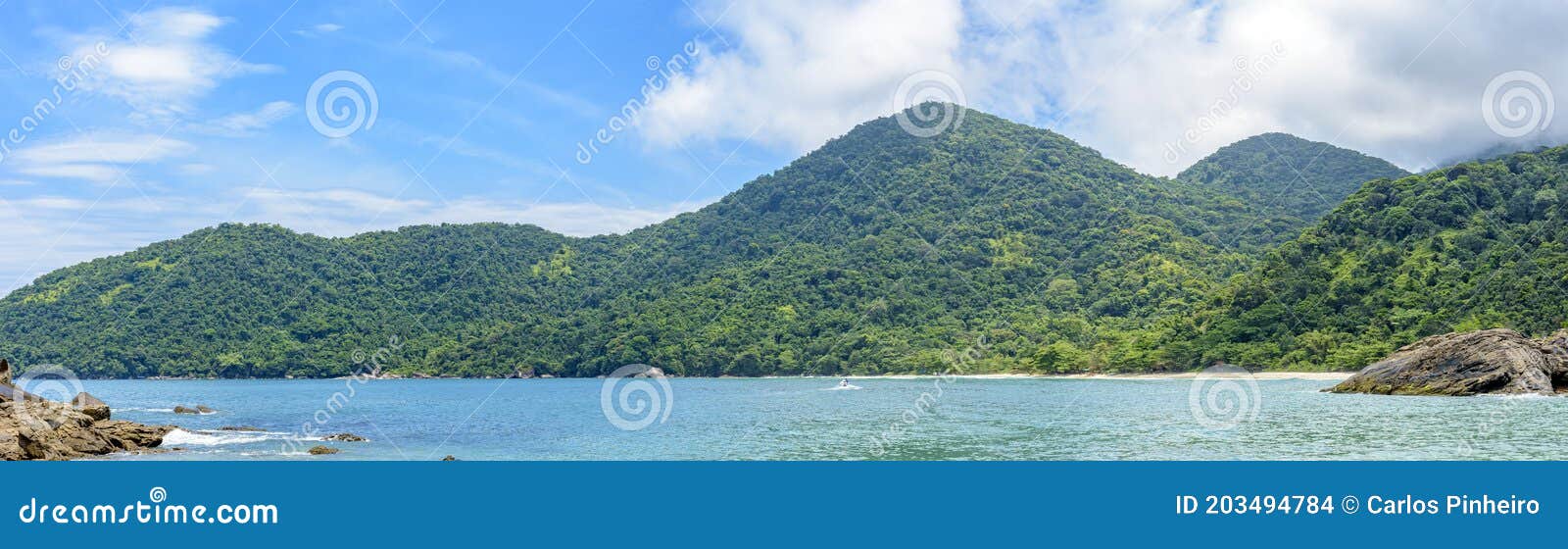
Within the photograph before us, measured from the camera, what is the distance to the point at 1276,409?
139 feet

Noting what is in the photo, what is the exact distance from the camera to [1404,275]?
7462 cm

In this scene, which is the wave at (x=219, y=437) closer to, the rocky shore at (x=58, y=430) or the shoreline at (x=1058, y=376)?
the rocky shore at (x=58, y=430)

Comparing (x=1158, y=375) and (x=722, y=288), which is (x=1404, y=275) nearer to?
(x=1158, y=375)

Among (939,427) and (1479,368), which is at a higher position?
(1479,368)

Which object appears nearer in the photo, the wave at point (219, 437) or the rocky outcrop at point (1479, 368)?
the wave at point (219, 437)

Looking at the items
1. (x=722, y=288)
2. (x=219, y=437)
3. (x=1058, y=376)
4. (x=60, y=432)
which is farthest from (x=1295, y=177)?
(x=60, y=432)

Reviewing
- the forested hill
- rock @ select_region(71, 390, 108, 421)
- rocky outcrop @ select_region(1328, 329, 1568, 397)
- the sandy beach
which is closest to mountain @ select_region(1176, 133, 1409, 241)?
the forested hill

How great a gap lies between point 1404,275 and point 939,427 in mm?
52388

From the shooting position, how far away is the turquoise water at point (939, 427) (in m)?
28.9

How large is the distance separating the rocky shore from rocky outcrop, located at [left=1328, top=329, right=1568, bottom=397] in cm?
5291

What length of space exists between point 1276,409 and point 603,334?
9357cm

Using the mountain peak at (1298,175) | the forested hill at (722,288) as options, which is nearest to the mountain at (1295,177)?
the mountain peak at (1298,175)

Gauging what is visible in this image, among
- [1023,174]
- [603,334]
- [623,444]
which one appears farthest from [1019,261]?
[623,444]

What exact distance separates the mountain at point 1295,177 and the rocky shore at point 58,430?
13094 centimetres
